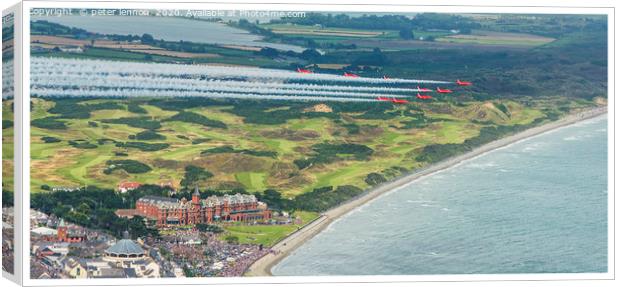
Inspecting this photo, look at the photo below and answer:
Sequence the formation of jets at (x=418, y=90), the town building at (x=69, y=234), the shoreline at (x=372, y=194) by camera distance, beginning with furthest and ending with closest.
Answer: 1. the formation of jets at (x=418, y=90)
2. the shoreline at (x=372, y=194)
3. the town building at (x=69, y=234)

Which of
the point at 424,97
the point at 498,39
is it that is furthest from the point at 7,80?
the point at 498,39

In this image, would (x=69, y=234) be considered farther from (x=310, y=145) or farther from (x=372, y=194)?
(x=372, y=194)

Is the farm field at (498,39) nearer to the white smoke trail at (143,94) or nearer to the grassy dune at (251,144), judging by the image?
the grassy dune at (251,144)

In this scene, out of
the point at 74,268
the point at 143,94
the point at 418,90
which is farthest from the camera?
the point at 418,90

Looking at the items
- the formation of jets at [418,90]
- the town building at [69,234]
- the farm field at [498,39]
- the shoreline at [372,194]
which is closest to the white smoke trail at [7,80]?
the town building at [69,234]

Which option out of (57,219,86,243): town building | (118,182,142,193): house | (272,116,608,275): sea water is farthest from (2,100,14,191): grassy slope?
(272,116,608,275): sea water

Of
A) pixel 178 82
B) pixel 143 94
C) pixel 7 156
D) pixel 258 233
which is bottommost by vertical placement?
pixel 258 233

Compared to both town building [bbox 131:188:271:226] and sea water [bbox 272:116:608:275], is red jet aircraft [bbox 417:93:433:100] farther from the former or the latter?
town building [bbox 131:188:271:226]
